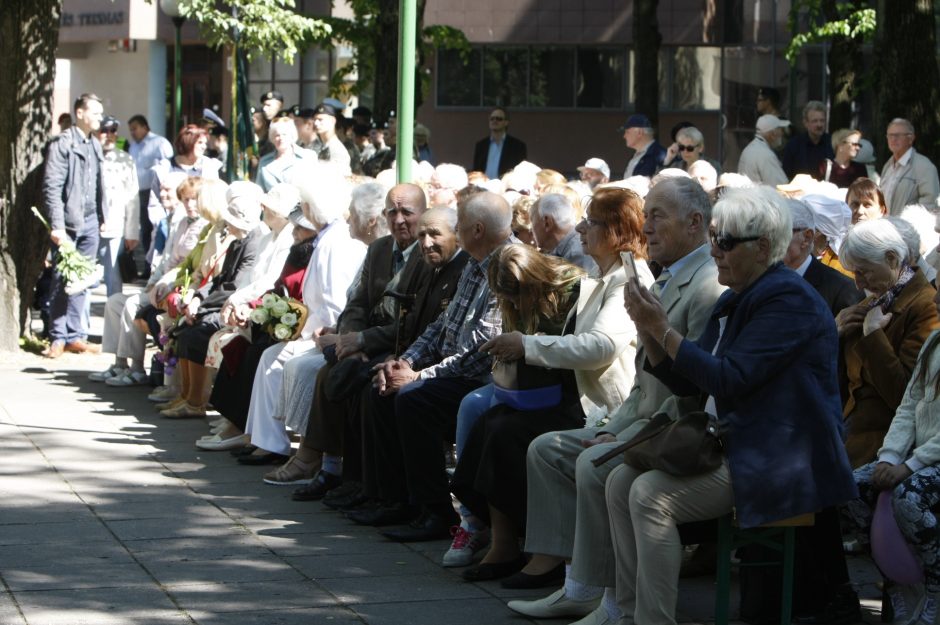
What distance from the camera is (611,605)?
228 inches

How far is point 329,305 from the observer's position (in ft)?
30.5

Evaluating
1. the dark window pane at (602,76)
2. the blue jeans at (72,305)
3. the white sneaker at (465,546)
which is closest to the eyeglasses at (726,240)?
the white sneaker at (465,546)

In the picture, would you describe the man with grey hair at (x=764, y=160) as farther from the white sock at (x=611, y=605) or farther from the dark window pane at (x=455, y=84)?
the dark window pane at (x=455, y=84)

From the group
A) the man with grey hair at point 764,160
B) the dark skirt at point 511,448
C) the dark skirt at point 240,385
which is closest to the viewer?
the dark skirt at point 511,448

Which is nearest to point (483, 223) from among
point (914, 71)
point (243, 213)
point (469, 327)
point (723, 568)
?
point (469, 327)

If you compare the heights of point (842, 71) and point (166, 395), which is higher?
point (842, 71)

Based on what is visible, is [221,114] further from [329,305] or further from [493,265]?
[493,265]

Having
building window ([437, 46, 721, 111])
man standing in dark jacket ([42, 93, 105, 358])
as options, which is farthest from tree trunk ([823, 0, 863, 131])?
building window ([437, 46, 721, 111])

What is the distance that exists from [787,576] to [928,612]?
A: 0.61 m

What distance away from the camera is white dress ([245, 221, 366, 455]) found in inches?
362

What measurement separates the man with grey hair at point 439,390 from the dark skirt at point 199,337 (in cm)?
319

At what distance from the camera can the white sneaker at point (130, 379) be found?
481 inches

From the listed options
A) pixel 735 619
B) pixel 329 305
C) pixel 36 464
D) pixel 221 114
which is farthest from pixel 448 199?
pixel 221 114

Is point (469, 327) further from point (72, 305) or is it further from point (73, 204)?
point (73, 204)
